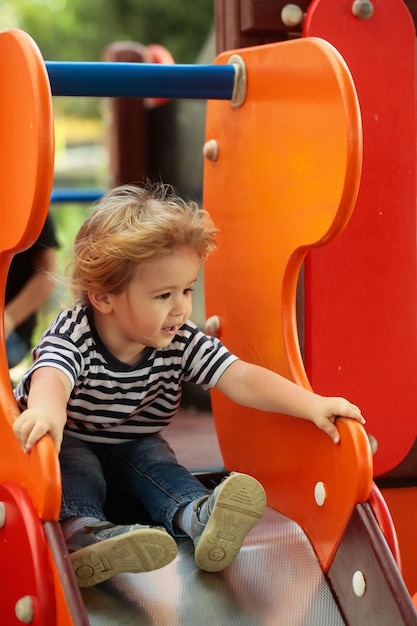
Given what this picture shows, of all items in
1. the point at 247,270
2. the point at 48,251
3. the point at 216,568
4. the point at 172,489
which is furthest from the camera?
the point at 48,251

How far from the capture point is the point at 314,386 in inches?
74.9

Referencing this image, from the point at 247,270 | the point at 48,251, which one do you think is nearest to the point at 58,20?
the point at 48,251

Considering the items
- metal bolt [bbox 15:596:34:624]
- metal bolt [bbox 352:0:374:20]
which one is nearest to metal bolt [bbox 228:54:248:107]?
metal bolt [bbox 352:0:374:20]

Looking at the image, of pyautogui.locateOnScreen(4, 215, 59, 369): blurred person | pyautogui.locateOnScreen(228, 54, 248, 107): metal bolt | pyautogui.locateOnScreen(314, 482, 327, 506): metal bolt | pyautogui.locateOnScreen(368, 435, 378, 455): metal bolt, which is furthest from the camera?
pyautogui.locateOnScreen(4, 215, 59, 369): blurred person

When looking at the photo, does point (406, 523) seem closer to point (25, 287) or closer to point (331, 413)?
point (331, 413)

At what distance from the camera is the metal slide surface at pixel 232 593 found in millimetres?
1384

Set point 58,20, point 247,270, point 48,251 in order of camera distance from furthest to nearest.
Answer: point 58,20 → point 48,251 → point 247,270

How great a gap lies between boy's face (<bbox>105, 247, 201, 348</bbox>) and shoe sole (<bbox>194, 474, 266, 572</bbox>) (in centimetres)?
29

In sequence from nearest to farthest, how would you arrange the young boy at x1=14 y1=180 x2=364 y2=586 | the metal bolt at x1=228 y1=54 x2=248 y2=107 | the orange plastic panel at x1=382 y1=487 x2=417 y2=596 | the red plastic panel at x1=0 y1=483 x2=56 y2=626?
the red plastic panel at x1=0 y1=483 x2=56 y2=626 < the young boy at x1=14 y1=180 x2=364 y2=586 < the metal bolt at x1=228 y1=54 x2=248 y2=107 < the orange plastic panel at x1=382 y1=487 x2=417 y2=596

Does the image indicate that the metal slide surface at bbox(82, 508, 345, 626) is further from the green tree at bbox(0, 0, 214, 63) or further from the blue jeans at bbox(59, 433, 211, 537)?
the green tree at bbox(0, 0, 214, 63)

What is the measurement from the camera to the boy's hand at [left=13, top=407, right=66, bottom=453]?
4.31 feet

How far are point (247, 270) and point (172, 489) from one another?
472 mm

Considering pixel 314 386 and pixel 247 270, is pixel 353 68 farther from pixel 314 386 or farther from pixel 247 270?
pixel 314 386

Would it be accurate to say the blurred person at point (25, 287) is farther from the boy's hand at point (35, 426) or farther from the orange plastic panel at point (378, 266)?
the boy's hand at point (35, 426)
